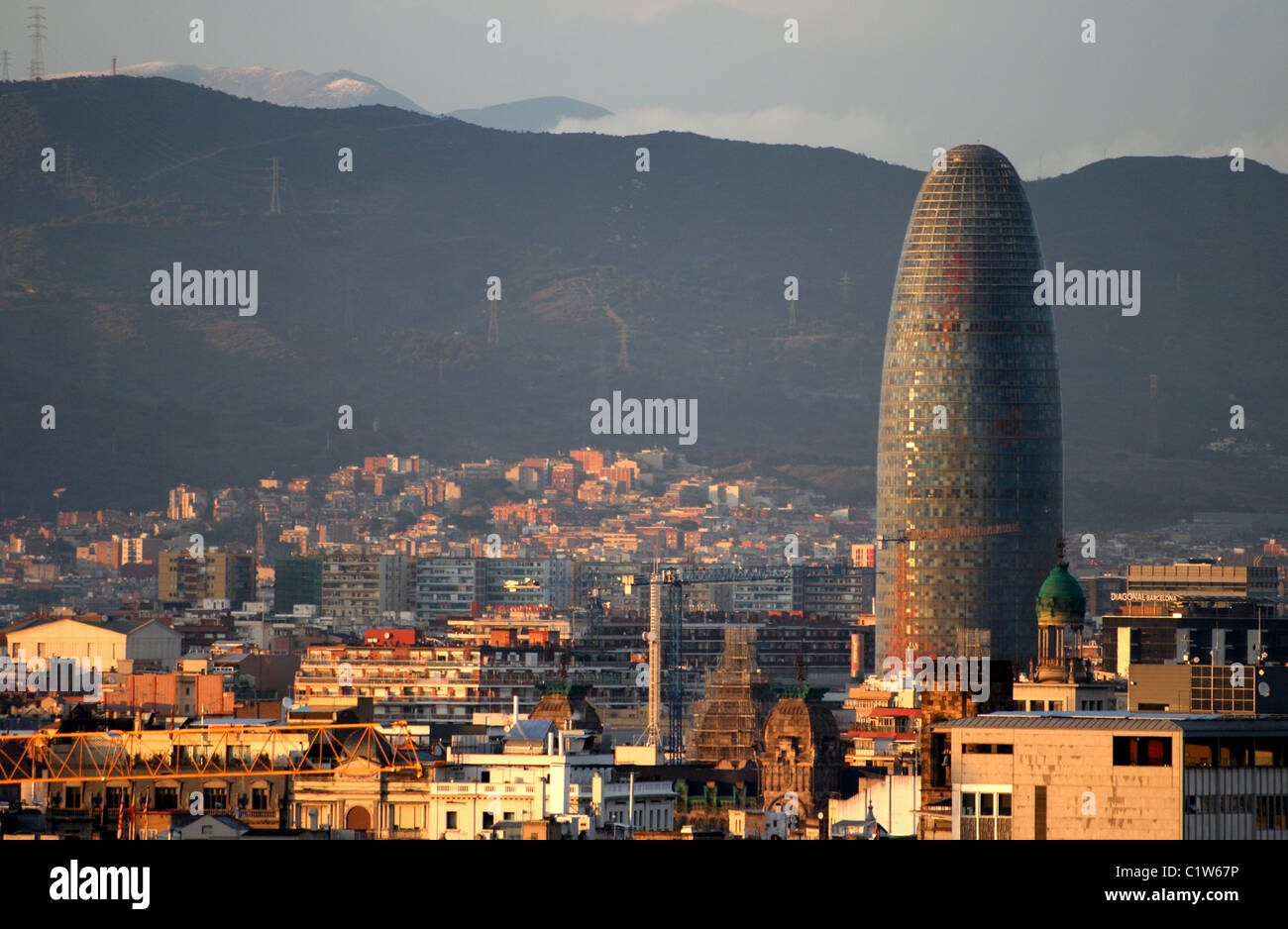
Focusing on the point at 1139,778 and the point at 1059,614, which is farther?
the point at 1059,614

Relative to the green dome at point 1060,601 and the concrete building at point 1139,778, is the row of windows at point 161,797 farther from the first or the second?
the concrete building at point 1139,778

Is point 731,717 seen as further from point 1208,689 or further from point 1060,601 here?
point 1060,601

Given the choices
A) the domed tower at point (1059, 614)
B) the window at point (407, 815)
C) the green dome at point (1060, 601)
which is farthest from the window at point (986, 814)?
the green dome at point (1060, 601)

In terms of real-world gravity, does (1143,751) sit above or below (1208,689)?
below

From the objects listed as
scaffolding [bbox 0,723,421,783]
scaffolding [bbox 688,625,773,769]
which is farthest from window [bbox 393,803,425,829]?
scaffolding [bbox 688,625,773,769]

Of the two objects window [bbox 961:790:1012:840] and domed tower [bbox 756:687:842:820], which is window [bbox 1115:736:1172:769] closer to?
window [bbox 961:790:1012:840]
